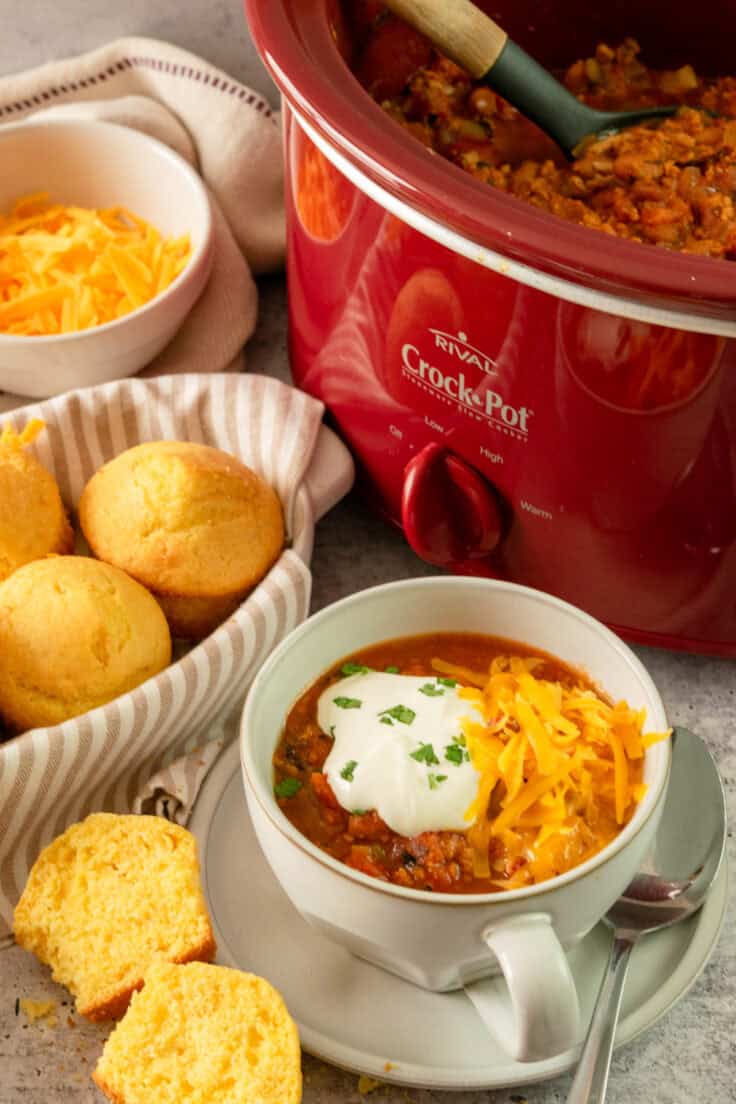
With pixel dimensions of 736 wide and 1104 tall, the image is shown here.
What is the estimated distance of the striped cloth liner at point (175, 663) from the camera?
1.09 meters

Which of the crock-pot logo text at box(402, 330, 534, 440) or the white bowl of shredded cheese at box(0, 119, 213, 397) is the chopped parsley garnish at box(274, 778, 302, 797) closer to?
the crock-pot logo text at box(402, 330, 534, 440)

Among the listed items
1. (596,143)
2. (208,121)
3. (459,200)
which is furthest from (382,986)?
(208,121)

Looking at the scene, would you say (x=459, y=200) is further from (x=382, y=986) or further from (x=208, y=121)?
(x=208, y=121)

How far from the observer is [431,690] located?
1.01 meters

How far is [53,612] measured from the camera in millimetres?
1118

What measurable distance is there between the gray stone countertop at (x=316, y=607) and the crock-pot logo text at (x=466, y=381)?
1.00ft

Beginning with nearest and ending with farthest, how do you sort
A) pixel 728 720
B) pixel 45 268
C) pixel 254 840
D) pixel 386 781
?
pixel 386 781
pixel 254 840
pixel 728 720
pixel 45 268

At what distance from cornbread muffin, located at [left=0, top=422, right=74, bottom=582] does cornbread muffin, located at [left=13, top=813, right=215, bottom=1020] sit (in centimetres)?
25

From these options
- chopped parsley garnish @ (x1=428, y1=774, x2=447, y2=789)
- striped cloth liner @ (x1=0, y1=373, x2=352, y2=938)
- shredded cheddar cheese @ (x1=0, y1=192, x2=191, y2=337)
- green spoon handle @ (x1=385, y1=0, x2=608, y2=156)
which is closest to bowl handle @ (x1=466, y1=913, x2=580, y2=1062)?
chopped parsley garnish @ (x1=428, y1=774, x2=447, y2=789)

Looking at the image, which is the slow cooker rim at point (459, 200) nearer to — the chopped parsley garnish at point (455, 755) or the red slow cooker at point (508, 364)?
the red slow cooker at point (508, 364)

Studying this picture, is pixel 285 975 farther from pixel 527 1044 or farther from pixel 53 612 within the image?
pixel 53 612

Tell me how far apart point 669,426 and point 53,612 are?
503 millimetres

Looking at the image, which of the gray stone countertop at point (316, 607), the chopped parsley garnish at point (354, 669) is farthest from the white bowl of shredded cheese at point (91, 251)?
the chopped parsley garnish at point (354, 669)

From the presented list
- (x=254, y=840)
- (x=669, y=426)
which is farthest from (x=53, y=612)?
(x=669, y=426)
